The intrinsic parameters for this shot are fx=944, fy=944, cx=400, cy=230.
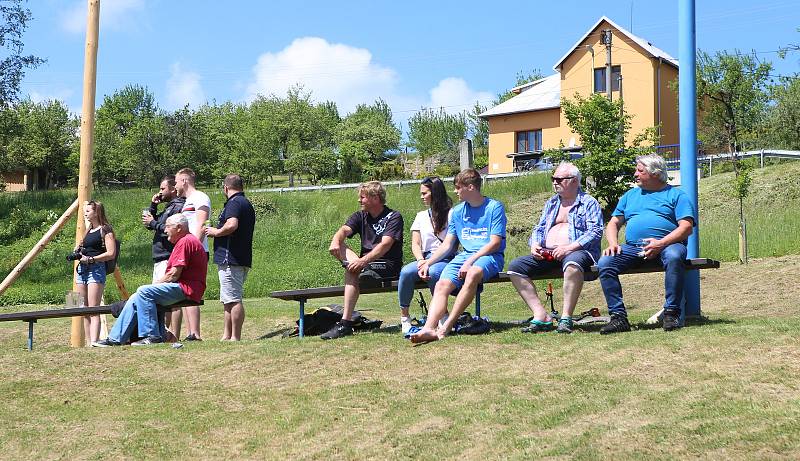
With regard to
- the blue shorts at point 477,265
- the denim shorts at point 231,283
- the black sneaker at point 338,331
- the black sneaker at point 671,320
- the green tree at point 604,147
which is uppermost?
the green tree at point 604,147

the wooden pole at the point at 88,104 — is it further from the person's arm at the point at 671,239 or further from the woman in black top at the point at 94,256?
the person's arm at the point at 671,239

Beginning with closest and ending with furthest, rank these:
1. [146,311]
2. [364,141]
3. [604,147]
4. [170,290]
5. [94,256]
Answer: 1. [170,290]
2. [146,311]
3. [94,256]
4. [604,147]
5. [364,141]

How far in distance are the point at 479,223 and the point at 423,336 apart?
132 cm

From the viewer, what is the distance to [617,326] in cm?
778

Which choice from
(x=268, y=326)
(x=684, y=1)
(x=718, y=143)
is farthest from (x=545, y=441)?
(x=718, y=143)

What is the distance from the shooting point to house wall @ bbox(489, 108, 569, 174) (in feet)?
167

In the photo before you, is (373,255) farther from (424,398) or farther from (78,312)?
(78,312)

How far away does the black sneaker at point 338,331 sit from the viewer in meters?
8.98

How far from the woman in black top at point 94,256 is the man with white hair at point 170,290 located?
1.39 meters

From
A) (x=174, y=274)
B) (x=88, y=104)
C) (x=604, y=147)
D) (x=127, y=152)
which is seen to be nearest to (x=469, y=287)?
(x=174, y=274)

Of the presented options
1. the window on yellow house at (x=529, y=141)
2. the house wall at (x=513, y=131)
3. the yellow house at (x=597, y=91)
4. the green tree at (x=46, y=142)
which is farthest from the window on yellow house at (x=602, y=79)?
the green tree at (x=46, y=142)

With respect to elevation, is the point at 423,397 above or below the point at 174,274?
below

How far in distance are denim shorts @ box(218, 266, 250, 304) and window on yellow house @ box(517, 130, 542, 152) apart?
43315 millimetres

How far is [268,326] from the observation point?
1316 cm
